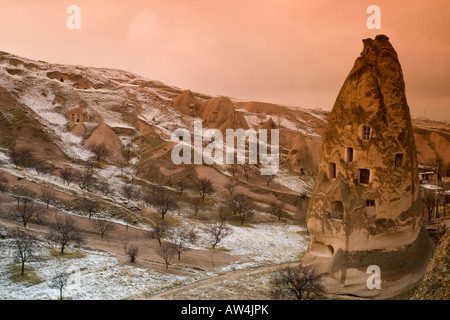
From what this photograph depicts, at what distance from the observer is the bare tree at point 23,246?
114ft

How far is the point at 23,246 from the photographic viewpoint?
36.0 metres

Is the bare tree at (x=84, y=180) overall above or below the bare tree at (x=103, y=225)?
above

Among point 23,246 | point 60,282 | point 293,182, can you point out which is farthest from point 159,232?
point 293,182

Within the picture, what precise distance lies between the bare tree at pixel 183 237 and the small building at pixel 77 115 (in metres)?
65.4

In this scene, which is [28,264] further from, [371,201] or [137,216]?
[371,201]

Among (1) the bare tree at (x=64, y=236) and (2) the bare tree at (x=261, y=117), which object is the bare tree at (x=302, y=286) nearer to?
(1) the bare tree at (x=64, y=236)

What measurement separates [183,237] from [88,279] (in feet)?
56.6

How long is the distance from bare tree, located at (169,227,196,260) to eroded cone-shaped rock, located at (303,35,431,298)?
20330 millimetres

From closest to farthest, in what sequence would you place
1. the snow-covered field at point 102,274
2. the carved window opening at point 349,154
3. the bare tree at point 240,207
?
the carved window opening at point 349,154 → the snow-covered field at point 102,274 → the bare tree at point 240,207

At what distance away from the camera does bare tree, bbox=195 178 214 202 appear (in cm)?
7150

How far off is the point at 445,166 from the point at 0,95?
334 feet

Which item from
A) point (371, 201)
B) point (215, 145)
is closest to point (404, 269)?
point (371, 201)

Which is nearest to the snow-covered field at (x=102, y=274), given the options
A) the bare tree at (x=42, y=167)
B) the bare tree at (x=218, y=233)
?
the bare tree at (x=218, y=233)

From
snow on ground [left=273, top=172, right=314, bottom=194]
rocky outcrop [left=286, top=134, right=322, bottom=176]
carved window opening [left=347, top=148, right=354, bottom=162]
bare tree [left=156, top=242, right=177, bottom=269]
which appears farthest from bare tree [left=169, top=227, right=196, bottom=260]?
rocky outcrop [left=286, top=134, right=322, bottom=176]
